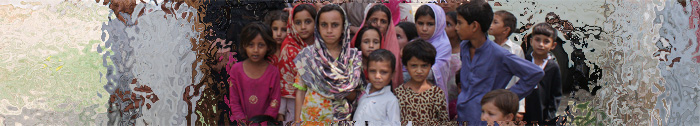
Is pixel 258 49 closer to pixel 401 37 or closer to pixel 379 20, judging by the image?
pixel 379 20

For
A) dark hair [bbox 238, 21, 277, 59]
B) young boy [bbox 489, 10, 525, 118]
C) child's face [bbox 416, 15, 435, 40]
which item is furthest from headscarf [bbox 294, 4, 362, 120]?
young boy [bbox 489, 10, 525, 118]

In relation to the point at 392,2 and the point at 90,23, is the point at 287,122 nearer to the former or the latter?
the point at 392,2

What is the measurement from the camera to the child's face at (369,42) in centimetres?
620

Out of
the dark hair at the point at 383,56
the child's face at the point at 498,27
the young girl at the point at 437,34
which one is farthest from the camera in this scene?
the child's face at the point at 498,27

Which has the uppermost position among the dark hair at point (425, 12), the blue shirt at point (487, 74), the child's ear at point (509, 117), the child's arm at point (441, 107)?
the dark hair at point (425, 12)

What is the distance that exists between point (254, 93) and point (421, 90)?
50.0 inches

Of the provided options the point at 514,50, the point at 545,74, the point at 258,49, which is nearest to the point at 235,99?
the point at 258,49

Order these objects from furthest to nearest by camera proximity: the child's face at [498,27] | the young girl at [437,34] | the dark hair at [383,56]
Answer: the child's face at [498,27]
the young girl at [437,34]
the dark hair at [383,56]

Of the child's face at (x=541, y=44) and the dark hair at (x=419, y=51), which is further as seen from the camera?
the child's face at (x=541, y=44)

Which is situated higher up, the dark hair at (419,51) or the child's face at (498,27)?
the child's face at (498,27)

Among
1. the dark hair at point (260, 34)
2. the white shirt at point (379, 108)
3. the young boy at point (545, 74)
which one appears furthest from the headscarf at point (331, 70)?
the young boy at point (545, 74)

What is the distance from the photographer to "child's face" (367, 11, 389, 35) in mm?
6250

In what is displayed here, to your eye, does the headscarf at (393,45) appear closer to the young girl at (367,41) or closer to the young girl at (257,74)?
the young girl at (367,41)

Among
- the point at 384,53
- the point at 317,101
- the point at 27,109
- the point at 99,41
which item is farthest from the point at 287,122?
the point at 27,109
